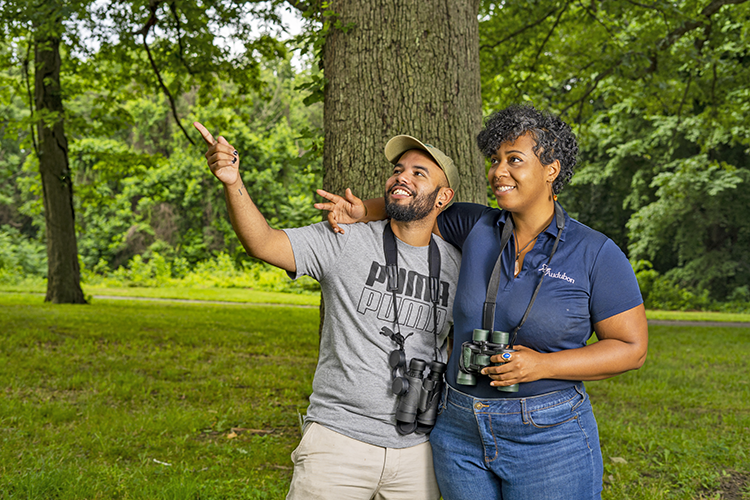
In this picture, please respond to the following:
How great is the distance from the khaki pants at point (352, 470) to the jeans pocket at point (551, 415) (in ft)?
1.61

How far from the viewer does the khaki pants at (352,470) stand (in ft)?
7.27

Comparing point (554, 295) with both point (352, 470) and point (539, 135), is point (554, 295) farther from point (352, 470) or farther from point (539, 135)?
point (352, 470)

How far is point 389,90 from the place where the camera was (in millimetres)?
3381

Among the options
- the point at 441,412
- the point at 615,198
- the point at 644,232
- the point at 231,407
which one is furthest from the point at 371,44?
the point at 615,198

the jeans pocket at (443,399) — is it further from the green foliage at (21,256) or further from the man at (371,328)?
the green foliage at (21,256)

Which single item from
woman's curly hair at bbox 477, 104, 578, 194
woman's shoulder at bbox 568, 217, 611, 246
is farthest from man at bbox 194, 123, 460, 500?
woman's shoulder at bbox 568, 217, 611, 246

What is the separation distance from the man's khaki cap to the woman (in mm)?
312

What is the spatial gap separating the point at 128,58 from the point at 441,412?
1079 cm

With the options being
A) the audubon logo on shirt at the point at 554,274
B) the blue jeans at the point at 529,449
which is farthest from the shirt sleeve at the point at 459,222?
the blue jeans at the point at 529,449

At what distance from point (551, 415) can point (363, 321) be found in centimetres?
73

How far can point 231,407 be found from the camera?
19.1 ft

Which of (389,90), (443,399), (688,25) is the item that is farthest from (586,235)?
(688,25)

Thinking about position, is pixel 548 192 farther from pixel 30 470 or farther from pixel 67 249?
pixel 67 249

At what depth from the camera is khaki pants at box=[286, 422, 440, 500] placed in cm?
222
